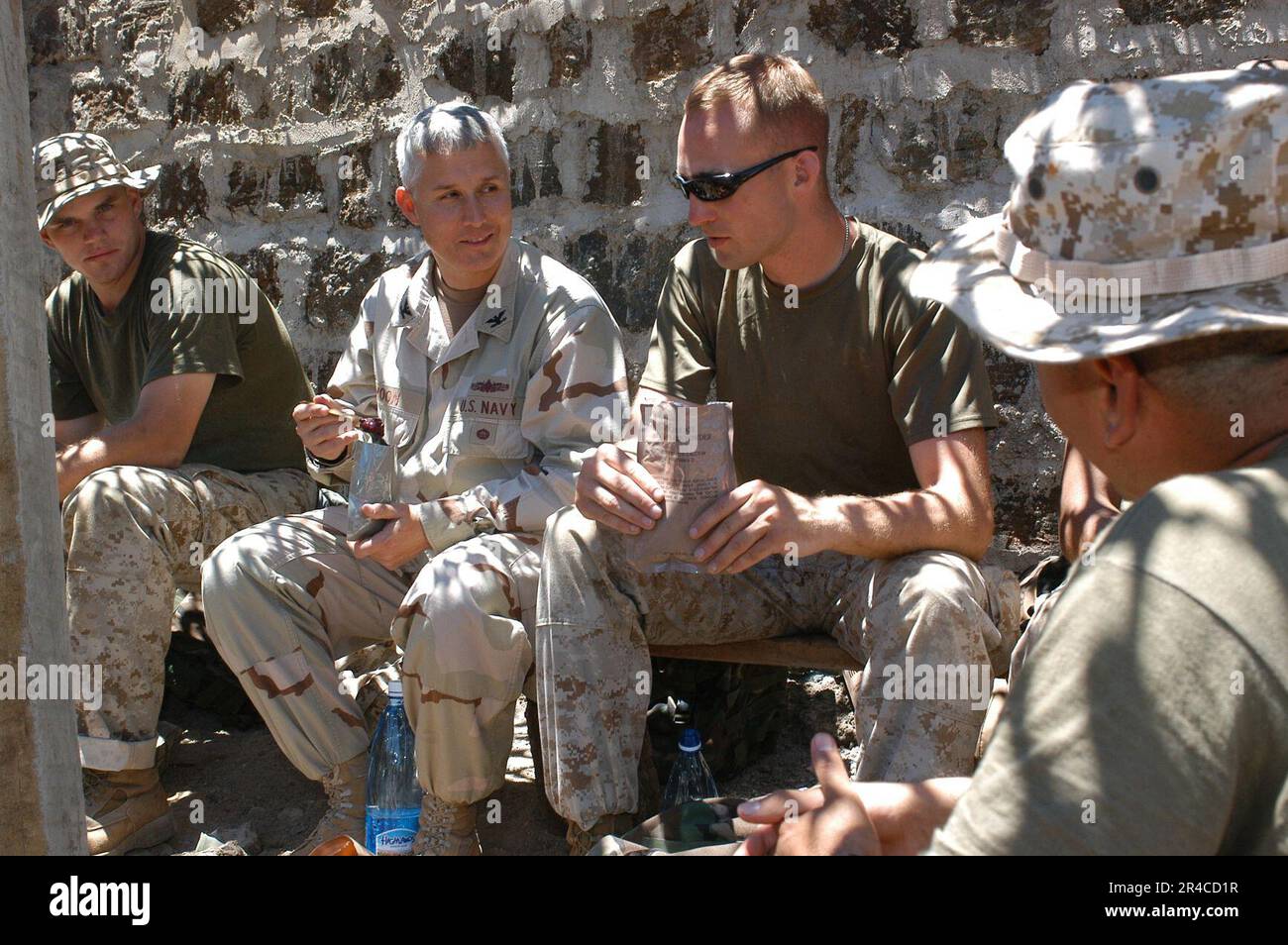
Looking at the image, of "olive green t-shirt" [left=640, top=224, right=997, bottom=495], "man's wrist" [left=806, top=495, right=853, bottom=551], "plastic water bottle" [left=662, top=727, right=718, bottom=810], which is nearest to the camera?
"man's wrist" [left=806, top=495, right=853, bottom=551]

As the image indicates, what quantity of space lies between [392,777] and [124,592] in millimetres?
880

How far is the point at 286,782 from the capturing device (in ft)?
13.0

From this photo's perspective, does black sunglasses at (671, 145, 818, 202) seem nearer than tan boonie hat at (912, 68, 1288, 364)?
No

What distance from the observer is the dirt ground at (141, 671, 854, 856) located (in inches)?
141

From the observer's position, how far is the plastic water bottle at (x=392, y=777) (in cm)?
338

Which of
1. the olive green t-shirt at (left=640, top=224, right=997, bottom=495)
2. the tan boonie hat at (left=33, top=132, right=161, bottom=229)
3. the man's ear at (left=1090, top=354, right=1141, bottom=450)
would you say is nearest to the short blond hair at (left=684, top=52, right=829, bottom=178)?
the olive green t-shirt at (left=640, top=224, right=997, bottom=495)

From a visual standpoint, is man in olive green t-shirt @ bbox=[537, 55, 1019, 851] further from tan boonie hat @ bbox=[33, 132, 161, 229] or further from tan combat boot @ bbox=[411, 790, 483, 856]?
tan boonie hat @ bbox=[33, 132, 161, 229]

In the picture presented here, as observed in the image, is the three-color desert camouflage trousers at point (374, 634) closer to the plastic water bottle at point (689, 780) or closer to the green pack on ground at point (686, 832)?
the plastic water bottle at point (689, 780)

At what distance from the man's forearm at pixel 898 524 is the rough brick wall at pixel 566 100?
1026 millimetres

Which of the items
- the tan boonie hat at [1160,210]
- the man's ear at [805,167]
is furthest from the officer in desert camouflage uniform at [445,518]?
the tan boonie hat at [1160,210]

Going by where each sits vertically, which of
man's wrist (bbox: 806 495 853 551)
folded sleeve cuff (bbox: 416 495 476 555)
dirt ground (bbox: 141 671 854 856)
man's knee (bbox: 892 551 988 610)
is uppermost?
man's wrist (bbox: 806 495 853 551)

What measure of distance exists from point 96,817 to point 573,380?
1.69 metres

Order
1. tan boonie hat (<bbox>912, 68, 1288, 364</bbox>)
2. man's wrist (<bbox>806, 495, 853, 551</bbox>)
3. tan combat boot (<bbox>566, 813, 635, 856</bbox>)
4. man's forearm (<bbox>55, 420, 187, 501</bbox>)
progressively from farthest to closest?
man's forearm (<bbox>55, 420, 187, 501</bbox>)
tan combat boot (<bbox>566, 813, 635, 856</bbox>)
man's wrist (<bbox>806, 495, 853, 551</bbox>)
tan boonie hat (<bbox>912, 68, 1288, 364</bbox>)

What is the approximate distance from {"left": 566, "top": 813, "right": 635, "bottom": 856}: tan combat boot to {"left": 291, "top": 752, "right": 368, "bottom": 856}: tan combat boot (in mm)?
659
